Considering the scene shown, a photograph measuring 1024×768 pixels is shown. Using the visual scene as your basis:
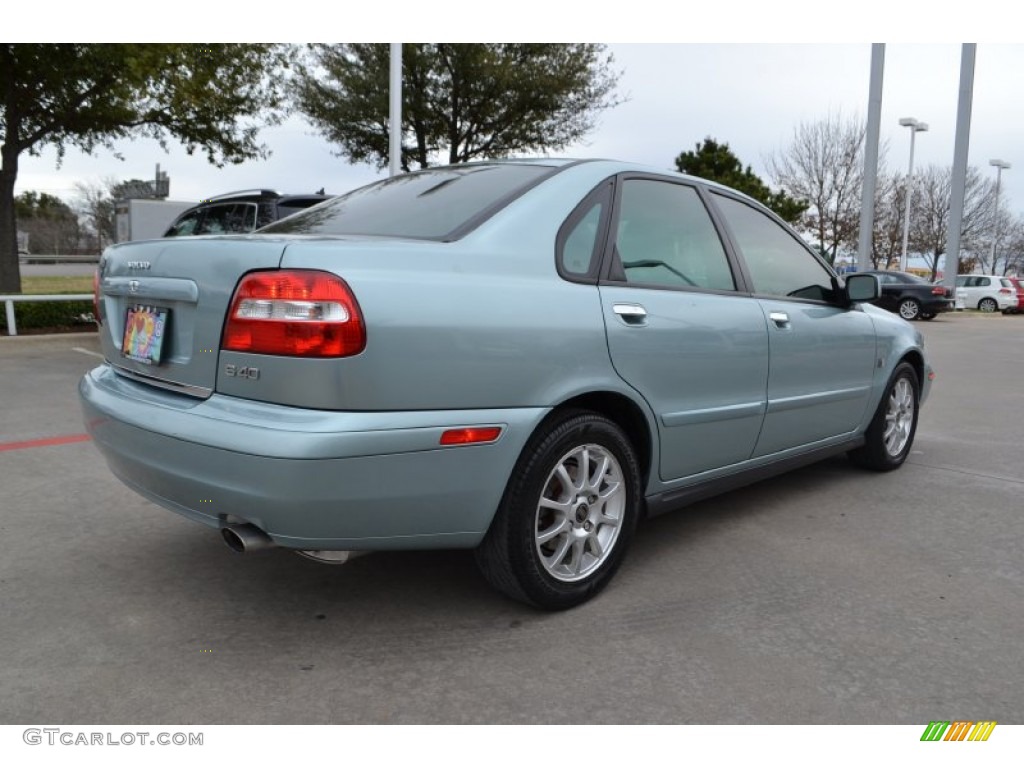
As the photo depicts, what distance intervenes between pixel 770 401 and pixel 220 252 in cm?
240

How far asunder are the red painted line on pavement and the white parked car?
3036 centimetres

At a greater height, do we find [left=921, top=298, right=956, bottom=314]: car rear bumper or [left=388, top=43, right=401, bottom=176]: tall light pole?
[left=388, top=43, right=401, bottom=176]: tall light pole

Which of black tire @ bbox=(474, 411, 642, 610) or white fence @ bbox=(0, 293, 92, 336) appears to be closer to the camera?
black tire @ bbox=(474, 411, 642, 610)

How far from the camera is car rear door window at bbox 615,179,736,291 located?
3.19 m

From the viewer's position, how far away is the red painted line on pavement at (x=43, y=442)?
5238mm

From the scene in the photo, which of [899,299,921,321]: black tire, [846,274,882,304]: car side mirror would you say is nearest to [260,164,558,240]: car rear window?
[846,274,882,304]: car side mirror

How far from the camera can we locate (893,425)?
503 cm

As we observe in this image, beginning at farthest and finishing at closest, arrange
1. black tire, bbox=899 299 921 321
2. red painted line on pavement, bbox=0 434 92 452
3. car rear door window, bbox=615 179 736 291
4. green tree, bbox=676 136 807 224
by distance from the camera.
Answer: green tree, bbox=676 136 807 224
black tire, bbox=899 299 921 321
red painted line on pavement, bbox=0 434 92 452
car rear door window, bbox=615 179 736 291

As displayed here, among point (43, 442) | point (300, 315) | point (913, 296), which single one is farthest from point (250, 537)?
point (913, 296)

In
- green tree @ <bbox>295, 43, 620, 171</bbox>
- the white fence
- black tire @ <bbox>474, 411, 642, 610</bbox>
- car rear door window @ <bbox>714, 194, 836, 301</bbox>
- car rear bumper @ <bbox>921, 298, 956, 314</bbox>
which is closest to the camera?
black tire @ <bbox>474, 411, 642, 610</bbox>

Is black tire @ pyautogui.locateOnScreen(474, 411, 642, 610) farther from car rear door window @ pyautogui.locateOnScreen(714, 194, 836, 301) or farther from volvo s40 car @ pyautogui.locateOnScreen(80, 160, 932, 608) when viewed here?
car rear door window @ pyautogui.locateOnScreen(714, 194, 836, 301)
